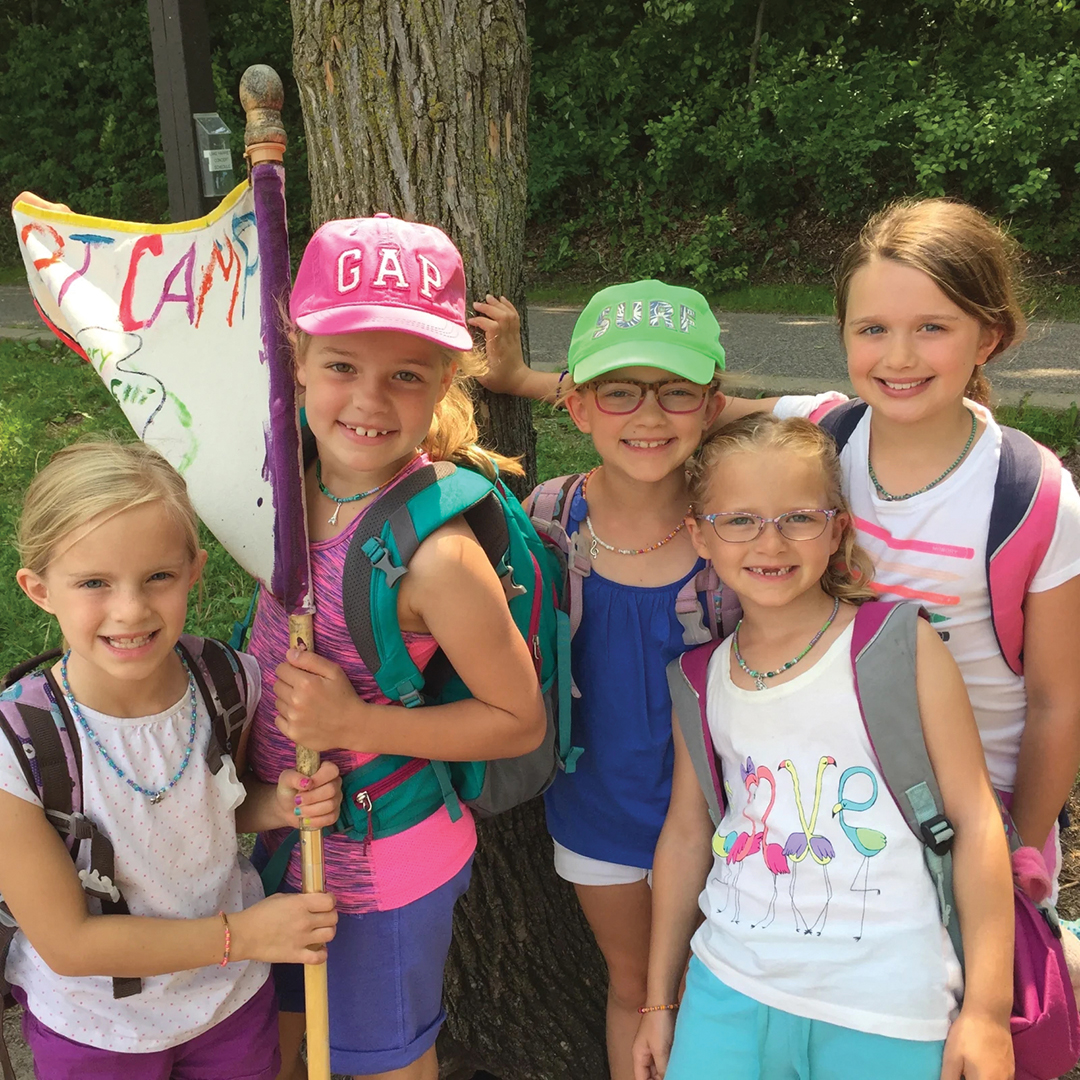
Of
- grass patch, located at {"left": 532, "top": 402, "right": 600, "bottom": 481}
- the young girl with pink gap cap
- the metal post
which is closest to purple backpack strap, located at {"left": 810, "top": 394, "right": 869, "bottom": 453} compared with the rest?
the young girl with pink gap cap

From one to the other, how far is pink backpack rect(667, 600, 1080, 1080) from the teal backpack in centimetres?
57

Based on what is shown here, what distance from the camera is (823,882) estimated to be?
182cm

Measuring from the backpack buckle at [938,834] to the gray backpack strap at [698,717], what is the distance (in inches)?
14.6

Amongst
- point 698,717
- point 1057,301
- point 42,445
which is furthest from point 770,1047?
point 1057,301

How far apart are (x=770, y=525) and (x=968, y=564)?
0.36 m

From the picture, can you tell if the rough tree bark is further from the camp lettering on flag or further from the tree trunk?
the camp lettering on flag

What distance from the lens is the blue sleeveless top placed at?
215 cm

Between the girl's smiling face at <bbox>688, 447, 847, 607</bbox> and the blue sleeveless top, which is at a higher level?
the girl's smiling face at <bbox>688, 447, 847, 607</bbox>

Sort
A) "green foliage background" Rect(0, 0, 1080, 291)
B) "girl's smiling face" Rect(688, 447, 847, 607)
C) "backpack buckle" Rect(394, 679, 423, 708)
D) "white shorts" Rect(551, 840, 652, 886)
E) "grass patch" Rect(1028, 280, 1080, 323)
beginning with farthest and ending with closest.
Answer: "green foliage background" Rect(0, 0, 1080, 291), "grass patch" Rect(1028, 280, 1080, 323), "white shorts" Rect(551, 840, 652, 886), "girl's smiling face" Rect(688, 447, 847, 607), "backpack buckle" Rect(394, 679, 423, 708)

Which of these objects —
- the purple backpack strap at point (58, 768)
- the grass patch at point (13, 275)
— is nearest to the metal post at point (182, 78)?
the purple backpack strap at point (58, 768)

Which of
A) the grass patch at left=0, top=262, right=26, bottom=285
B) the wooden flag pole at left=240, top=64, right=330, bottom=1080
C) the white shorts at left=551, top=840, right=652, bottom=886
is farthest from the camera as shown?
the grass patch at left=0, top=262, right=26, bottom=285

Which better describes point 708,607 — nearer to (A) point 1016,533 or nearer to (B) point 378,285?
(A) point 1016,533

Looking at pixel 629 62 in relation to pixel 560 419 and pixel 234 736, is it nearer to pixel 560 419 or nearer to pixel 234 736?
pixel 560 419

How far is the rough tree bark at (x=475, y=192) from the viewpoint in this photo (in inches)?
92.4
